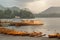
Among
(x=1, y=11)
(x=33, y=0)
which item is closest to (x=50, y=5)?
(x=33, y=0)

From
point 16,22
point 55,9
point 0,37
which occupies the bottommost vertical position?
point 0,37

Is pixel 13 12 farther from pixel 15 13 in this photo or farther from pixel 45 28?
pixel 45 28

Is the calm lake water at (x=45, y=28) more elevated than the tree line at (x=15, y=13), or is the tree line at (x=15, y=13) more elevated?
the tree line at (x=15, y=13)

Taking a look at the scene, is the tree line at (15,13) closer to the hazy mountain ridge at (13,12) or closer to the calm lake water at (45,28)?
the hazy mountain ridge at (13,12)

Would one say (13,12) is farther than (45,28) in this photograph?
Yes

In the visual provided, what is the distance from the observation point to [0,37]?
11.1 ft

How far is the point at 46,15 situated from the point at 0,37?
907 millimetres

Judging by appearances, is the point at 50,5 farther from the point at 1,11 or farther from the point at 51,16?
the point at 1,11

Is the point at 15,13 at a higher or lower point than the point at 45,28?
higher

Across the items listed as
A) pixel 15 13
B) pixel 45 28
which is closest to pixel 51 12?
pixel 45 28

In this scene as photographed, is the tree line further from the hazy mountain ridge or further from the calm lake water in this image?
the calm lake water

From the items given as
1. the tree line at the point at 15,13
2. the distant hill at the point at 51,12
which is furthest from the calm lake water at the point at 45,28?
the tree line at the point at 15,13

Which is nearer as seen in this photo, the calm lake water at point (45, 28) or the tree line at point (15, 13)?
the calm lake water at point (45, 28)

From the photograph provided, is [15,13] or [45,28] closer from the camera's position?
[45,28]
